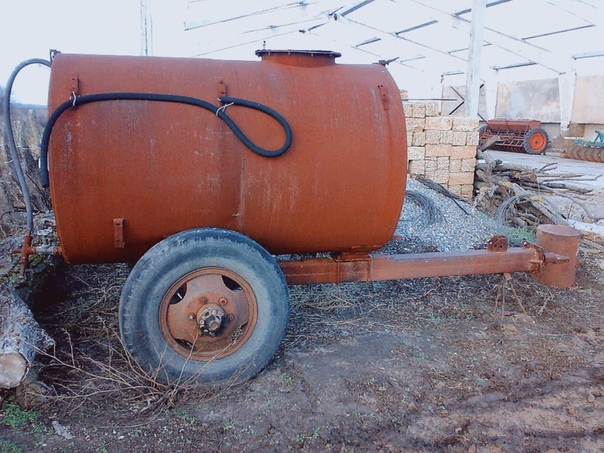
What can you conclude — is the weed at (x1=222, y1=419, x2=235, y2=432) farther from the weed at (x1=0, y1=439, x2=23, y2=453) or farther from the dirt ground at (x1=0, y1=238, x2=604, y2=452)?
the weed at (x1=0, y1=439, x2=23, y2=453)

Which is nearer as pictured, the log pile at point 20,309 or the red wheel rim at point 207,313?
the log pile at point 20,309

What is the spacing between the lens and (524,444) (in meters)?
2.71

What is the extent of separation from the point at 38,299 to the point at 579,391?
3.76 meters

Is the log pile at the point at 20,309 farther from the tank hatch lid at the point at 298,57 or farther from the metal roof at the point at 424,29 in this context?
the metal roof at the point at 424,29

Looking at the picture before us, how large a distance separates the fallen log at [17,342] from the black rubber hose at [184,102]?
84 centimetres

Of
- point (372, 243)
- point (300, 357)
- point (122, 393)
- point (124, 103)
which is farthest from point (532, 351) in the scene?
point (124, 103)

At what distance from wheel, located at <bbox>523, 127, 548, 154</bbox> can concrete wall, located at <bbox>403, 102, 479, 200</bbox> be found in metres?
12.7

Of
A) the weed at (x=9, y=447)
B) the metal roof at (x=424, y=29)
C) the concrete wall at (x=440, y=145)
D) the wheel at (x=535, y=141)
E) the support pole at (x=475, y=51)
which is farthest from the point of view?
the wheel at (x=535, y=141)

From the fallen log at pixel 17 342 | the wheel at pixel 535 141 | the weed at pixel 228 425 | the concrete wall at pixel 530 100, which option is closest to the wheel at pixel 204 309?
the weed at pixel 228 425

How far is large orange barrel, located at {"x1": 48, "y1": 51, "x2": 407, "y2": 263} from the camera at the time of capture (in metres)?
2.86

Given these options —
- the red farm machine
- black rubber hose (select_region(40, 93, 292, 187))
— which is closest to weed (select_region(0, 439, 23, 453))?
black rubber hose (select_region(40, 93, 292, 187))

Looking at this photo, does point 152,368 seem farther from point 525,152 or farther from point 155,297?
point 525,152

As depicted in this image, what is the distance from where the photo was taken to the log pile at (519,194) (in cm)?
661

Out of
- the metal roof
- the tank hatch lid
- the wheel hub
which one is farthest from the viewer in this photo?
the metal roof
